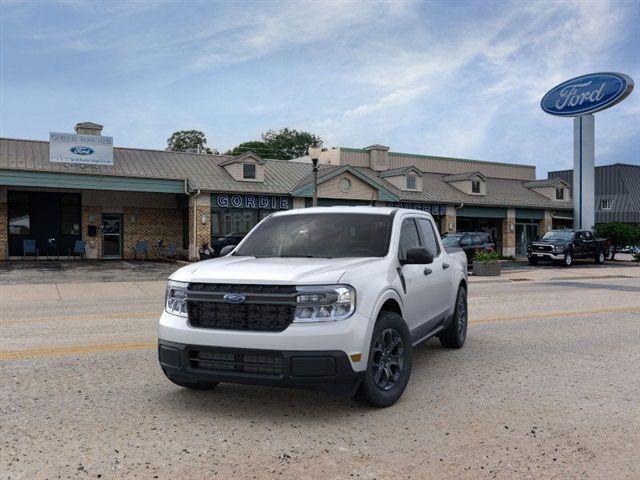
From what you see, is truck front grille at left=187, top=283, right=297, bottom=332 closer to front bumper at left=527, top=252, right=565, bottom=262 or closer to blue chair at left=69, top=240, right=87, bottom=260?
blue chair at left=69, top=240, right=87, bottom=260

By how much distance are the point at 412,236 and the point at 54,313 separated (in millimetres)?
7897

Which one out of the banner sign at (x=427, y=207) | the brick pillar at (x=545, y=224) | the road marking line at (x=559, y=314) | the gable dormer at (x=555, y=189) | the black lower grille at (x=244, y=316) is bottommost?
the road marking line at (x=559, y=314)

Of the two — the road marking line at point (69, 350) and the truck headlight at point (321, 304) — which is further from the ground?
the truck headlight at point (321, 304)

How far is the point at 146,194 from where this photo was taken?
31.1 m

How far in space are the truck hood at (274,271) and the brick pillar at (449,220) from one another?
32.3 metres

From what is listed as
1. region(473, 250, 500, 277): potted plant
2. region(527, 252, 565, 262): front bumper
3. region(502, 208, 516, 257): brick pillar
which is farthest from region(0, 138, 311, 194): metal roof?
region(502, 208, 516, 257): brick pillar

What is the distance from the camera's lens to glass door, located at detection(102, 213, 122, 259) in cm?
3044

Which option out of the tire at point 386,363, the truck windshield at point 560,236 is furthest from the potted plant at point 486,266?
the tire at point 386,363

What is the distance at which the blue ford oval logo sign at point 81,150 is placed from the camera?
2736 cm

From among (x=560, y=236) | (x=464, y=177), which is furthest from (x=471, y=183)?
(x=560, y=236)

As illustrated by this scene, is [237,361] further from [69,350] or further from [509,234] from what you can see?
[509,234]

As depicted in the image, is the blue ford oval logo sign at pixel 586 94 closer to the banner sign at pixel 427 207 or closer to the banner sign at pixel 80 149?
the banner sign at pixel 427 207

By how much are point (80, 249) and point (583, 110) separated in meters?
29.0

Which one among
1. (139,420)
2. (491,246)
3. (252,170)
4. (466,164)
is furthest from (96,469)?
(466,164)
